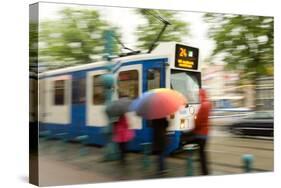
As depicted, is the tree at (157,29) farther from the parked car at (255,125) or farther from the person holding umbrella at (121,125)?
the parked car at (255,125)

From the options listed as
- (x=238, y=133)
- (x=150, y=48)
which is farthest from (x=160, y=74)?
(x=238, y=133)

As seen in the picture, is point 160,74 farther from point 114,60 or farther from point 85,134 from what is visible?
point 85,134

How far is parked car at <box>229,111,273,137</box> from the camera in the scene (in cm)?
934

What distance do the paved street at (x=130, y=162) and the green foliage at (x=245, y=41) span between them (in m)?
1.17

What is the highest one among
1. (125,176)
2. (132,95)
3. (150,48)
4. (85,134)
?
(150,48)

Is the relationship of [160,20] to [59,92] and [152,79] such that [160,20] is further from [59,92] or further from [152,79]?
[59,92]

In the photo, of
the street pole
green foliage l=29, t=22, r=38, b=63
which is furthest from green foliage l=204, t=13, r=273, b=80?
green foliage l=29, t=22, r=38, b=63

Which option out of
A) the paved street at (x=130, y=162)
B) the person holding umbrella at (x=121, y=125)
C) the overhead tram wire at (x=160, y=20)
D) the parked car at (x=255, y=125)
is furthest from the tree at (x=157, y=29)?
the parked car at (x=255, y=125)

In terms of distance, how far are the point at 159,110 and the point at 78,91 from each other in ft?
3.96

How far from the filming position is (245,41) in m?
9.55

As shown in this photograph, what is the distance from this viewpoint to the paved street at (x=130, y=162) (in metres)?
7.85

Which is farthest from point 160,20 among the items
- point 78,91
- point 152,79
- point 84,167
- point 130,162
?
point 84,167

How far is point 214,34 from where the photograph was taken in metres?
9.16

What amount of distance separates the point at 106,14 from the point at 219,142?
271 cm
